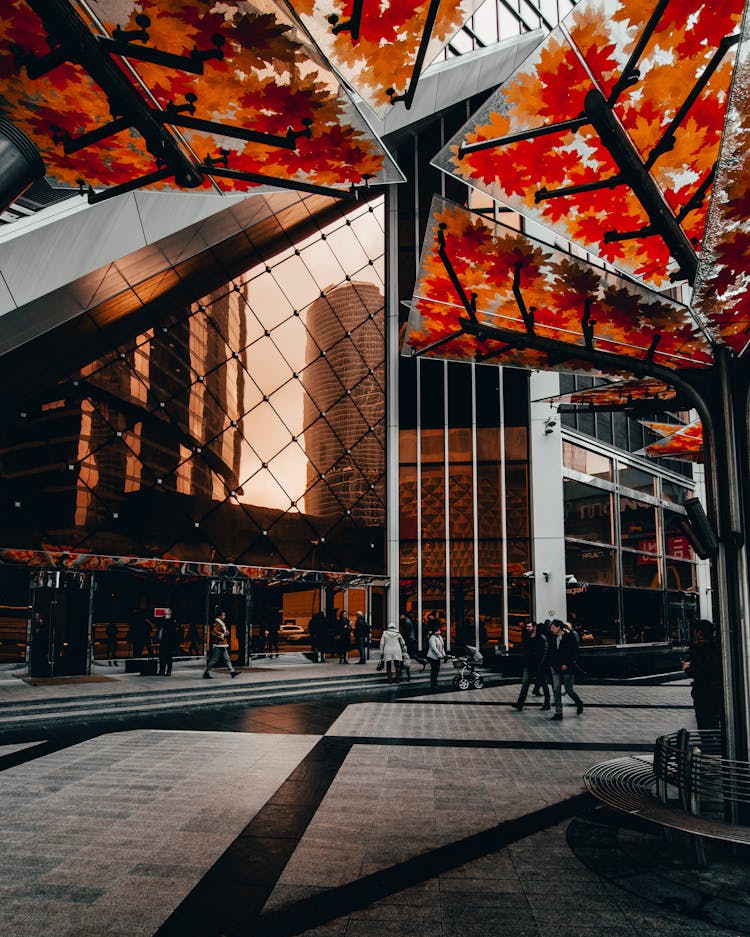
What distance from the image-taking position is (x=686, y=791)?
5574mm

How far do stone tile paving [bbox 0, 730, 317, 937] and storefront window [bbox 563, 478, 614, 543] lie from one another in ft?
62.1

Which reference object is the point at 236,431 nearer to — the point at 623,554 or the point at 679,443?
the point at 679,443

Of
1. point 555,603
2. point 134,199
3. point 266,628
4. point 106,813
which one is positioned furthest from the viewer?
point 555,603

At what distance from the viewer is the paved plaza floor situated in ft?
13.5

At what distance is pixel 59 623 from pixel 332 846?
1256 centimetres

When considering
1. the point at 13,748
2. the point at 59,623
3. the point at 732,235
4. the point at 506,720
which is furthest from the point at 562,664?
the point at 59,623

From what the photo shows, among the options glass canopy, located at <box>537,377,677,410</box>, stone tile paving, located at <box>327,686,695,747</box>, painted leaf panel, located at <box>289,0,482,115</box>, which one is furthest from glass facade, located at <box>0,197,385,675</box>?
painted leaf panel, located at <box>289,0,482,115</box>

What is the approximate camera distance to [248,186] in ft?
15.8

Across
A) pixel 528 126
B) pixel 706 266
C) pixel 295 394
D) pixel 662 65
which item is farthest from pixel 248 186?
pixel 295 394

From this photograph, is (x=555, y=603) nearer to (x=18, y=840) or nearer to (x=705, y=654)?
(x=705, y=654)

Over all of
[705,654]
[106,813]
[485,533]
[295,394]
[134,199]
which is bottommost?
[106,813]

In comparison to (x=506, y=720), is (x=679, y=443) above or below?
above

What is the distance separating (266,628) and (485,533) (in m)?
8.77

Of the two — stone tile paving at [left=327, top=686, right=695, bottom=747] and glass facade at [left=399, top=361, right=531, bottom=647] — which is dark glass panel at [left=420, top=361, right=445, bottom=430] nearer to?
glass facade at [left=399, top=361, right=531, bottom=647]
